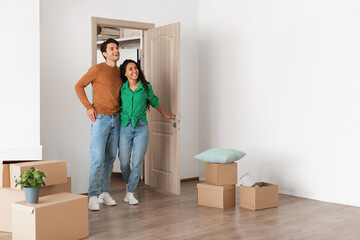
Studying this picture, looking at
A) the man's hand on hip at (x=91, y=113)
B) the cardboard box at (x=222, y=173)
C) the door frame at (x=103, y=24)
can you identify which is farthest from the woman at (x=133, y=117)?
the cardboard box at (x=222, y=173)

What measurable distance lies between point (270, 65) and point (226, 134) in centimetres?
109

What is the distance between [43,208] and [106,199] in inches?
61.4

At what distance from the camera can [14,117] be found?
4.36m

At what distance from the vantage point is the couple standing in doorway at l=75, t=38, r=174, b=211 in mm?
4613

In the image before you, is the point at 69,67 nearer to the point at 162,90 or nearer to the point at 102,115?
the point at 102,115

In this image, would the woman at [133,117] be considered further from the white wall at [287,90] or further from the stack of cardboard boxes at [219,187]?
the white wall at [287,90]

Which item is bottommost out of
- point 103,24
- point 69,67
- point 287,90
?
point 287,90

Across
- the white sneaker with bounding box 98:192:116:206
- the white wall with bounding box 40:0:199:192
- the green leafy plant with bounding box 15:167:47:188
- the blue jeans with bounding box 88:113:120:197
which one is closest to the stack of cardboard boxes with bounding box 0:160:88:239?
the green leafy plant with bounding box 15:167:47:188

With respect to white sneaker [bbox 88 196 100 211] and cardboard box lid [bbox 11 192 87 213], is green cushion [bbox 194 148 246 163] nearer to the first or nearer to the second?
white sneaker [bbox 88 196 100 211]

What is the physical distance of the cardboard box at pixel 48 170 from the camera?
364cm

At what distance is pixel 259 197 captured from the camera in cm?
455

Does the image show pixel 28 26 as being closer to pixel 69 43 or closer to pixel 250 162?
pixel 69 43

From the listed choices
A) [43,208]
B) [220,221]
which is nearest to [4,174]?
[43,208]

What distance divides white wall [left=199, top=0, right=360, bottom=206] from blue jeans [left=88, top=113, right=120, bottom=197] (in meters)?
1.77
